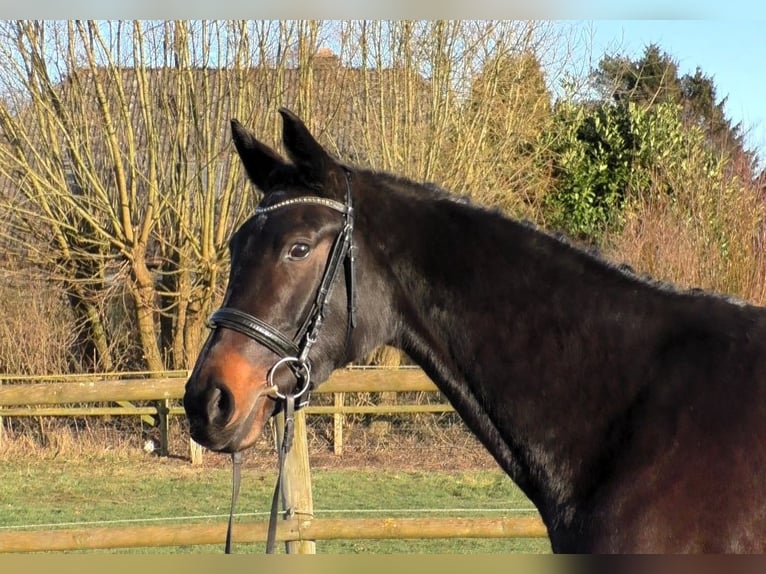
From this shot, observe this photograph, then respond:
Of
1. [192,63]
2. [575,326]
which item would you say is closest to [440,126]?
[192,63]

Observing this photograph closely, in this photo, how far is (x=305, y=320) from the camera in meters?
2.67

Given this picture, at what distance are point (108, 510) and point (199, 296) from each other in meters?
5.49

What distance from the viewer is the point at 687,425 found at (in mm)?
2332

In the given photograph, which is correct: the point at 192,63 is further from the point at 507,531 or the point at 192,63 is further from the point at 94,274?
the point at 507,531

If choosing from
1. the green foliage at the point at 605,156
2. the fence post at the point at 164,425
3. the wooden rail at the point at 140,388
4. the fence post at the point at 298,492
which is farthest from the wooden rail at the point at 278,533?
the green foliage at the point at 605,156

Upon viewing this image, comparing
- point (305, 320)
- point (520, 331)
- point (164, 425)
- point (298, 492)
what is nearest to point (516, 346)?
point (520, 331)

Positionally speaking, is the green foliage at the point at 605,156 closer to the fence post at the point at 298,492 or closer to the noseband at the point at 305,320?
the fence post at the point at 298,492

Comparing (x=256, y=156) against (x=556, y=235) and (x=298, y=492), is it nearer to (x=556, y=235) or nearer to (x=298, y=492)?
(x=556, y=235)

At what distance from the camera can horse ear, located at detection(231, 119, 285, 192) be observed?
114 inches

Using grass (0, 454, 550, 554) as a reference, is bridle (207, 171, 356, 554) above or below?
above

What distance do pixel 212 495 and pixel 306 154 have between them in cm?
776

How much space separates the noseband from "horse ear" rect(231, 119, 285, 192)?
21 cm

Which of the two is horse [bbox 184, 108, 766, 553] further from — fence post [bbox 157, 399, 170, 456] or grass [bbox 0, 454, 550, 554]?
fence post [bbox 157, 399, 170, 456]

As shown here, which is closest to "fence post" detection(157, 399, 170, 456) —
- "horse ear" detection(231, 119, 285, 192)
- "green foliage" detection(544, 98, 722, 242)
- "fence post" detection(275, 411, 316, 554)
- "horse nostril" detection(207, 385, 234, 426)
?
"fence post" detection(275, 411, 316, 554)
